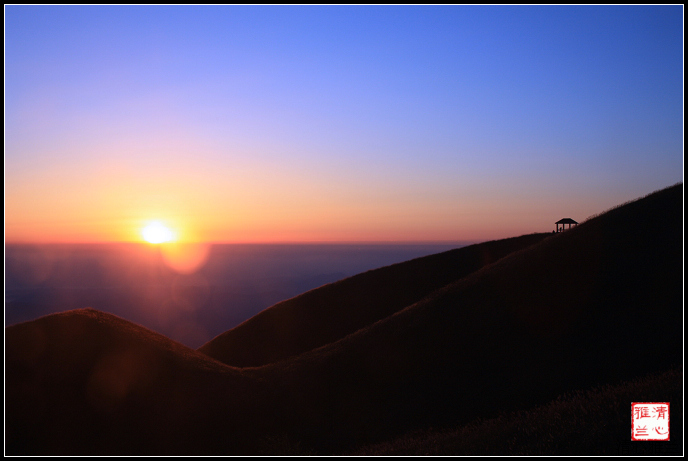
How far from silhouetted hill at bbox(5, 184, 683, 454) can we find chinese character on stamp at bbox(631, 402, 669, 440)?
23.4ft

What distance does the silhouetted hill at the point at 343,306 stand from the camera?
34344 millimetres

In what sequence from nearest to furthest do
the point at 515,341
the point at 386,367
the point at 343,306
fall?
the point at 515,341 → the point at 386,367 → the point at 343,306

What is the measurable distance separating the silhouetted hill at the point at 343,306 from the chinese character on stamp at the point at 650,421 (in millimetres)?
25766

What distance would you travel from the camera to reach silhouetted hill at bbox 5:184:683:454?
1595cm

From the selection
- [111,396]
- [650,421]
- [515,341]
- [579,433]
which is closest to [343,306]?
[515,341]

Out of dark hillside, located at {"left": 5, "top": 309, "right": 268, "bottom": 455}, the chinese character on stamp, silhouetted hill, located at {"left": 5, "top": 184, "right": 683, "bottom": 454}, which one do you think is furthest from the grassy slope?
dark hillside, located at {"left": 5, "top": 309, "right": 268, "bottom": 455}

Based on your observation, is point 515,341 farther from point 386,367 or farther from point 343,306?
point 343,306

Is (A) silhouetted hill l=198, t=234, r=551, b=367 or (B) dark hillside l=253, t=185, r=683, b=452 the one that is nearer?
(B) dark hillside l=253, t=185, r=683, b=452

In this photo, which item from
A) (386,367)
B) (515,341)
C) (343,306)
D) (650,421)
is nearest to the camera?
(650,421)

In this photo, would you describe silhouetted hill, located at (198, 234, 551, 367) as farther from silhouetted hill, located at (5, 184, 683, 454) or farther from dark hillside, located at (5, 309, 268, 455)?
dark hillside, located at (5, 309, 268, 455)

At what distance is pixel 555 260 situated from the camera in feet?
77.3

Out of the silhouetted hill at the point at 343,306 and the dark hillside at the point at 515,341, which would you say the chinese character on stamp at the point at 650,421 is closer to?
the dark hillside at the point at 515,341

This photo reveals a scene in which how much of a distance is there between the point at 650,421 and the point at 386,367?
1331cm

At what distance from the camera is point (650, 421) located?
825 centimetres
